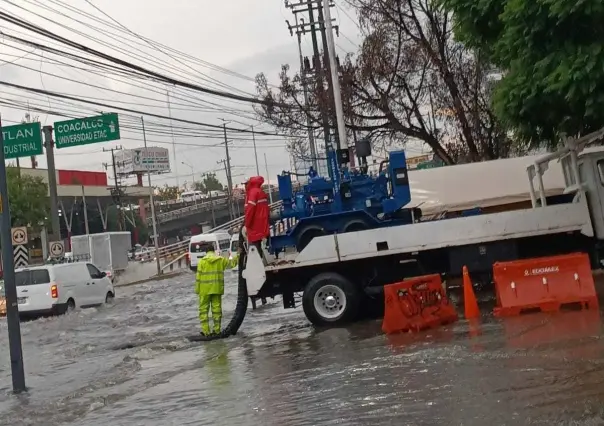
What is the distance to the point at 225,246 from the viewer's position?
155 feet

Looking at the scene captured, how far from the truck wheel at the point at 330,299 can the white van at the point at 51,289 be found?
37.9 feet

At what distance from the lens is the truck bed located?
13.2 meters

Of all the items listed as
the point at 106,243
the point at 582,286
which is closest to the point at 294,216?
the point at 582,286

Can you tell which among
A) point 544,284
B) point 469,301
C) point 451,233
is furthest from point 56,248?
point 544,284

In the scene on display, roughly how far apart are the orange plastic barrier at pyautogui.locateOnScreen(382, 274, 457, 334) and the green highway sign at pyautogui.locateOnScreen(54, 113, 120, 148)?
1380 cm

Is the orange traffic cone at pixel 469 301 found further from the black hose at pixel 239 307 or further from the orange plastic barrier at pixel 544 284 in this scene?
the black hose at pixel 239 307

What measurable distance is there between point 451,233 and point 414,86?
12.3 meters

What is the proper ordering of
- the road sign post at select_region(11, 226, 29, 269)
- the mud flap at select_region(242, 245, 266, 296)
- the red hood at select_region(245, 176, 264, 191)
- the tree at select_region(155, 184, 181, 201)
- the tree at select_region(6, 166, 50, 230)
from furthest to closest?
the tree at select_region(155, 184, 181, 201)
the tree at select_region(6, 166, 50, 230)
the road sign post at select_region(11, 226, 29, 269)
the red hood at select_region(245, 176, 264, 191)
the mud flap at select_region(242, 245, 266, 296)

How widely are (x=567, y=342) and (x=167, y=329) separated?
10139 millimetres

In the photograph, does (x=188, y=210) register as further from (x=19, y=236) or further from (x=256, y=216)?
(x=256, y=216)

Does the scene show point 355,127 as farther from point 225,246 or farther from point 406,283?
point 225,246

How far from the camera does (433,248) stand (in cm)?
1337

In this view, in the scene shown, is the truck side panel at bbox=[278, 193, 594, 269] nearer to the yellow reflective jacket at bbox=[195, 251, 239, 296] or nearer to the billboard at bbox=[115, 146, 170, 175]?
the yellow reflective jacket at bbox=[195, 251, 239, 296]

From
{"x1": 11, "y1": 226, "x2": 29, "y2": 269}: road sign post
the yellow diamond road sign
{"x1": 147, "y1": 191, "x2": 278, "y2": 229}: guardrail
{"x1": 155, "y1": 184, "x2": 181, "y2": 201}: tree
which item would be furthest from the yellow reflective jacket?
{"x1": 155, "y1": 184, "x2": 181, "y2": 201}: tree
